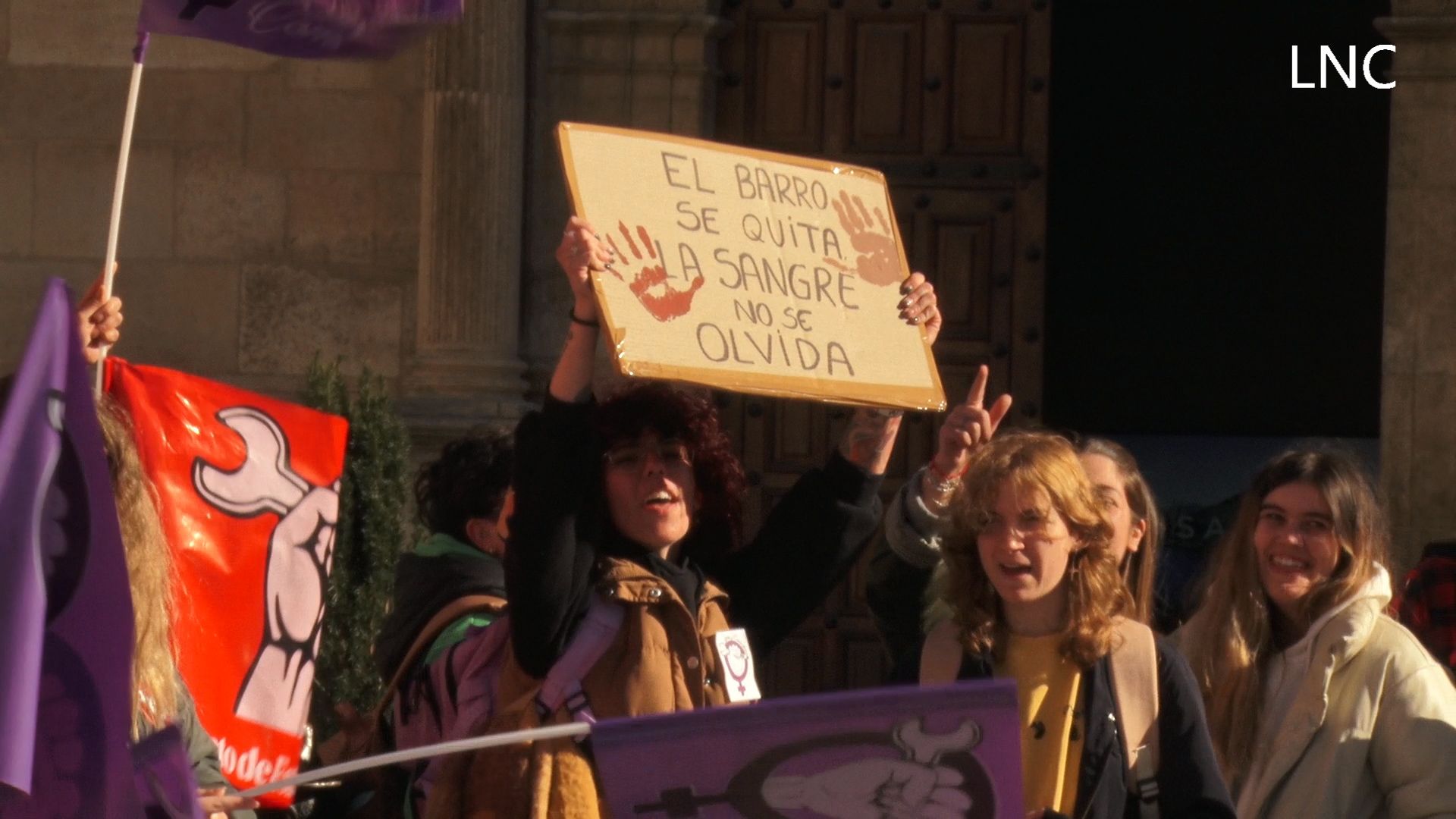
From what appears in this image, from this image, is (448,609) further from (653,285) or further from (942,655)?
(942,655)

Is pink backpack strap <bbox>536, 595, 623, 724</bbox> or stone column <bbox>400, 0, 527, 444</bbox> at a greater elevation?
stone column <bbox>400, 0, 527, 444</bbox>

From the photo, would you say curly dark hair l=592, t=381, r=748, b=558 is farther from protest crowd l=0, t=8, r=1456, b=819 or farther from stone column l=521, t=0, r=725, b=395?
stone column l=521, t=0, r=725, b=395

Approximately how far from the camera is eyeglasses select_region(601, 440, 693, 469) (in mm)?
3854

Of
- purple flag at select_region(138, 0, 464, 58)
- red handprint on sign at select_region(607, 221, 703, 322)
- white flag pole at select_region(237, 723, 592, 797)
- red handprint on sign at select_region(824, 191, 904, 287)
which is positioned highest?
purple flag at select_region(138, 0, 464, 58)

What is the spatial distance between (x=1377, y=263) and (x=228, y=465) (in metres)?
6.92

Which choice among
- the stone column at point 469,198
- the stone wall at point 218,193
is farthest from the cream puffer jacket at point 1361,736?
the stone wall at point 218,193

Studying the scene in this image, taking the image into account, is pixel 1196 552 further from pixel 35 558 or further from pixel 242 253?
pixel 35 558

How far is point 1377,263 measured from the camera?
34.6ft

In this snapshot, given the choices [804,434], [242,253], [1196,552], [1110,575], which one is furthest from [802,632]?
[1110,575]

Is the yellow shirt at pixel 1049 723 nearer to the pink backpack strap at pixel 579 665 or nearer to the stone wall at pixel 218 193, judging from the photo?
the pink backpack strap at pixel 579 665

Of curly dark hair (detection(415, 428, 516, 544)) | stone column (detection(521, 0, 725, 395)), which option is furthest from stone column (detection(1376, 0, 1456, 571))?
curly dark hair (detection(415, 428, 516, 544))

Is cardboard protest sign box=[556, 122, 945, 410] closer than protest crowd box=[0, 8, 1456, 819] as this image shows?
No

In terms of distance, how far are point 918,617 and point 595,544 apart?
712 mm

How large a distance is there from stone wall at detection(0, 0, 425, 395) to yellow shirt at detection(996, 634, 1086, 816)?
5099mm
